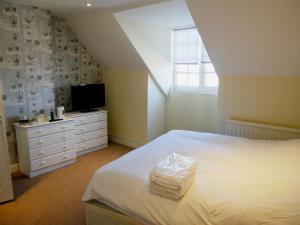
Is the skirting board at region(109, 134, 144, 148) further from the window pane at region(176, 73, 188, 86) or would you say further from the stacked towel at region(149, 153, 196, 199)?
the stacked towel at region(149, 153, 196, 199)

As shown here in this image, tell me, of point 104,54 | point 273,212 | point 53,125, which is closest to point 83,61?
point 104,54

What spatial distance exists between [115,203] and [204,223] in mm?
682

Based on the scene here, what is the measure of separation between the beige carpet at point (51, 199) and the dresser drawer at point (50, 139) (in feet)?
1.41

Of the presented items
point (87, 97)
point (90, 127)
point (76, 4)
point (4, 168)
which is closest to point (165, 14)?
point (76, 4)

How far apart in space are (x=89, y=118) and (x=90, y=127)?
0.16 metres

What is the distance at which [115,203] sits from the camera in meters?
1.74

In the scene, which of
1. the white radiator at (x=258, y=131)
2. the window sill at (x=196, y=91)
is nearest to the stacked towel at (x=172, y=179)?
the white radiator at (x=258, y=131)

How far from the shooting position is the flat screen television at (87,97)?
3.86 m

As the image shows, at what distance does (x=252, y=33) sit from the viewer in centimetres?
252

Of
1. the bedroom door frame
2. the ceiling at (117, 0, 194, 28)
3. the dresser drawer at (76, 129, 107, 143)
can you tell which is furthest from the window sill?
the bedroom door frame

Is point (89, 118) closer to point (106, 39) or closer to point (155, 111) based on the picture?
point (155, 111)

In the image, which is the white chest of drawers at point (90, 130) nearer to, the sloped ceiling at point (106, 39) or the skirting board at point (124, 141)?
the skirting board at point (124, 141)

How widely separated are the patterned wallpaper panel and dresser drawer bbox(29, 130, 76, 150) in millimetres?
431

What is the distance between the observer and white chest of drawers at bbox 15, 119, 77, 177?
304 cm
